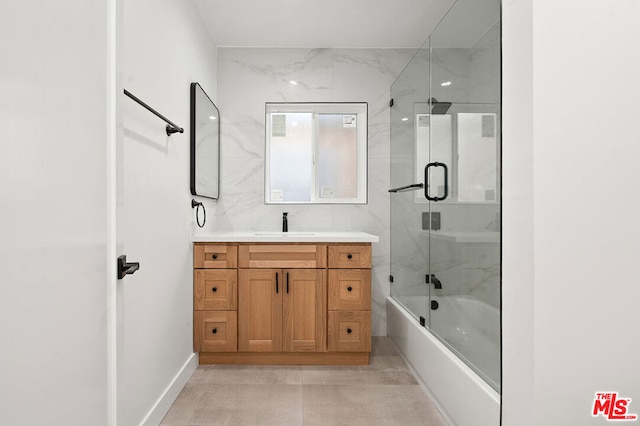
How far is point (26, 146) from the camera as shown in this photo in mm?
651

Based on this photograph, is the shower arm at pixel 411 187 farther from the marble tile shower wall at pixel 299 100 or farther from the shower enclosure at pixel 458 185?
the marble tile shower wall at pixel 299 100

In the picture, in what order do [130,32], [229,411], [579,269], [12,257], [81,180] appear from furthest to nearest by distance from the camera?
[229,411] → [130,32] → [579,269] → [81,180] → [12,257]

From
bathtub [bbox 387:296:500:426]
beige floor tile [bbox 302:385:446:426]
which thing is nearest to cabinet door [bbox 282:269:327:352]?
beige floor tile [bbox 302:385:446:426]

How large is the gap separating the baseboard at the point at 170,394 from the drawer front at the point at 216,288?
1.18 ft

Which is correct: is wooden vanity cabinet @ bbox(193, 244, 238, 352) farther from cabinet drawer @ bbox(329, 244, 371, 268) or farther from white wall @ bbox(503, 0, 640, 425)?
white wall @ bbox(503, 0, 640, 425)

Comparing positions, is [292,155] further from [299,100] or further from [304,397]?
[304,397]

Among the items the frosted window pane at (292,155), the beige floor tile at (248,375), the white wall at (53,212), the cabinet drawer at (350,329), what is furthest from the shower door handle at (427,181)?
the white wall at (53,212)

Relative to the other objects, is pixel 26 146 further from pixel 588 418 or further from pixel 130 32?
pixel 588 418

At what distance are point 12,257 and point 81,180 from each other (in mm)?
235

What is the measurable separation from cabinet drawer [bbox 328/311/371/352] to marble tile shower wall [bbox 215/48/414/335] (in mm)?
709

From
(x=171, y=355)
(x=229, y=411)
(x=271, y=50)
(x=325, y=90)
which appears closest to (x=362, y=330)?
(x=229, y=411)

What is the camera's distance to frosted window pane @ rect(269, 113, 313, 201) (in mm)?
3344

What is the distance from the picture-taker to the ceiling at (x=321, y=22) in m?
2.59

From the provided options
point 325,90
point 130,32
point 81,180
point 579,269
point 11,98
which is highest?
point 325,90
